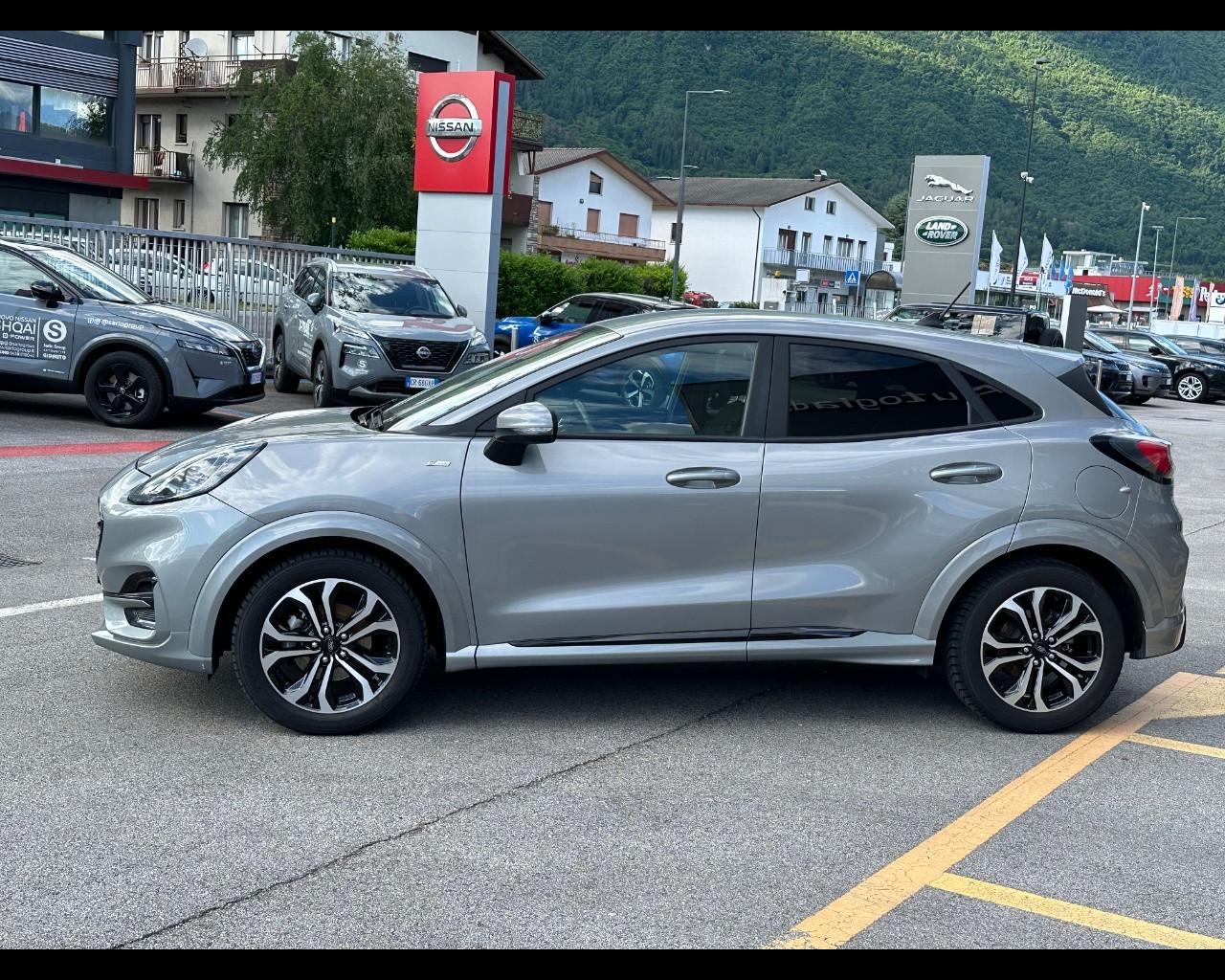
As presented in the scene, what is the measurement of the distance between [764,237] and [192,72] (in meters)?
36.4

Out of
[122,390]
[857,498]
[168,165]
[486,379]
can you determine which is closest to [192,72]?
[168,165]

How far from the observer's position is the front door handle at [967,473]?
5148 millimetres

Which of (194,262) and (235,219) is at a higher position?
(235,219)

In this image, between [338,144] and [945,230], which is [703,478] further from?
[338,144]

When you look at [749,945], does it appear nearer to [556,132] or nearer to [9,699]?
[9,699]

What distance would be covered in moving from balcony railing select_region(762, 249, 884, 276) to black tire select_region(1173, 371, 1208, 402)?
48825 mm

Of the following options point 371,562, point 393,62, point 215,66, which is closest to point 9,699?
point 371,562

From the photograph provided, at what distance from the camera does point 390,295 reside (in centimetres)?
1700

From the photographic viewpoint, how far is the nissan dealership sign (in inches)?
1425

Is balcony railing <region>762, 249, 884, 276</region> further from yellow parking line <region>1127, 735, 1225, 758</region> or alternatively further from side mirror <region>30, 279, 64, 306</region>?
yellow parking line <region>1127, 735, 1225, 758</region>

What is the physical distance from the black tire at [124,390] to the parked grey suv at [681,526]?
829 centimetres

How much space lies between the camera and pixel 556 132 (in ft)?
356

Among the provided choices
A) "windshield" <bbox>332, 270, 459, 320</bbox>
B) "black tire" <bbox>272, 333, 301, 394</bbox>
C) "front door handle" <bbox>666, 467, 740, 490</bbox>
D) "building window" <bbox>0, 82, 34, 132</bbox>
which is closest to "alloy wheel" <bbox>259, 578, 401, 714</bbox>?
"front door handle" <bbox>666, 467, 740, 490</bbox>

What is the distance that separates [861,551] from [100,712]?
2.91m
